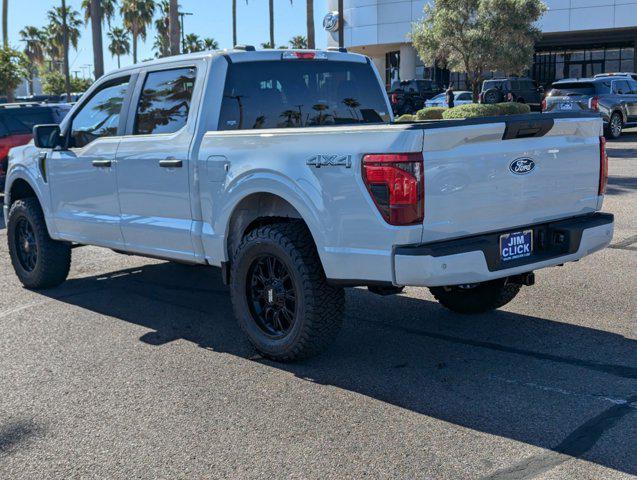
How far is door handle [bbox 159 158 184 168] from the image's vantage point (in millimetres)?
5754

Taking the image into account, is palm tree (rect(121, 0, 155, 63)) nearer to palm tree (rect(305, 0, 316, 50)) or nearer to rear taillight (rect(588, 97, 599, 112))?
palm tree (rect(305, 0, 316, 50))

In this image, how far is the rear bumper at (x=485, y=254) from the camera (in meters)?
4.43

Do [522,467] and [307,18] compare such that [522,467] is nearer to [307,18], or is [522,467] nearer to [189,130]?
[189,130]

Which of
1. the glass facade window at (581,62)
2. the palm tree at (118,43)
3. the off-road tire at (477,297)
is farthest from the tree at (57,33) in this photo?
the off-road tire at (477,297)

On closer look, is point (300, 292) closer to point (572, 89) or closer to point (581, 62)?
point (572, 89)

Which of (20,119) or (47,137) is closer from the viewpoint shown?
(47,137)

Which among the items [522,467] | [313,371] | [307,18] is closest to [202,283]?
[313,371]

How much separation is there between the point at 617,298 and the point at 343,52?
3.04 m

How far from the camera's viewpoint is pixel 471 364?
5160 mm

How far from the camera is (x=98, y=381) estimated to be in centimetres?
505

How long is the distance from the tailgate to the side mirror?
3965 millimetres

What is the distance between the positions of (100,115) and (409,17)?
159 feet

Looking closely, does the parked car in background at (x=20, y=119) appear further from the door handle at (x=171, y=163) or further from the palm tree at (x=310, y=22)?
the palm tree at (x=310, y=22)

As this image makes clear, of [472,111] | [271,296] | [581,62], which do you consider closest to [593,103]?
[472,111]
